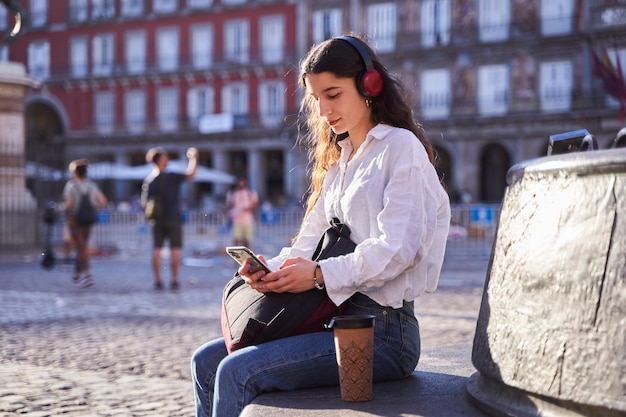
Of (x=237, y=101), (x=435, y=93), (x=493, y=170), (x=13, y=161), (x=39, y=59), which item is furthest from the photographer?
(x=39, y=59)

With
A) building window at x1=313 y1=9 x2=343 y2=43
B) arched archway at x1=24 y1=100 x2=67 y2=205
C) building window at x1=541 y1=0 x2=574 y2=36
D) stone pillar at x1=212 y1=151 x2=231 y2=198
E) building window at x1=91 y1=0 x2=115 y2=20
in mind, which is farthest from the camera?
building window at x1=91 y1=0 x2=115 y2=20

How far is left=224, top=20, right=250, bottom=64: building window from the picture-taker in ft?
115

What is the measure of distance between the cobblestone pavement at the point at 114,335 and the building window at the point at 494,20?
69.7 feet

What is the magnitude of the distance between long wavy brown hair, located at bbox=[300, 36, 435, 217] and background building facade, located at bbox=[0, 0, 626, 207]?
975 inches

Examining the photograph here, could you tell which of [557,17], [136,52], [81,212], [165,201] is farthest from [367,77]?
[136,52]

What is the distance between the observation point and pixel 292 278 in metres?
2.06

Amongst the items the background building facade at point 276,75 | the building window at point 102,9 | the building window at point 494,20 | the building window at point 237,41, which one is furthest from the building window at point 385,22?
the building window at point 102,9

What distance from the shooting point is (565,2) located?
95.1ft

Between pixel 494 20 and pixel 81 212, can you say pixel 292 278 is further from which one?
pixel 494 20

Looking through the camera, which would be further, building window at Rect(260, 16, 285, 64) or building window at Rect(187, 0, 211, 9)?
building window at Rect(187, 0, 211, 9)

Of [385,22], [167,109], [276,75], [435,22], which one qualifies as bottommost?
[167,109]

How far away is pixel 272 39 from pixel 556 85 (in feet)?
39.7

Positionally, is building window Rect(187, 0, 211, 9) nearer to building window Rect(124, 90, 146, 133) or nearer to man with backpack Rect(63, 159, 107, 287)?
building window Rect(124, 90, 146, 133)

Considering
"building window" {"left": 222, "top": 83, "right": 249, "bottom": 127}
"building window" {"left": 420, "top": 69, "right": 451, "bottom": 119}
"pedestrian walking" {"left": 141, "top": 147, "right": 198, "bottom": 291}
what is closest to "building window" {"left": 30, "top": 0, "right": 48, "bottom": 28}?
"building window" {"left": 222, "top": 83, "right": 249, "bottom": 127}
